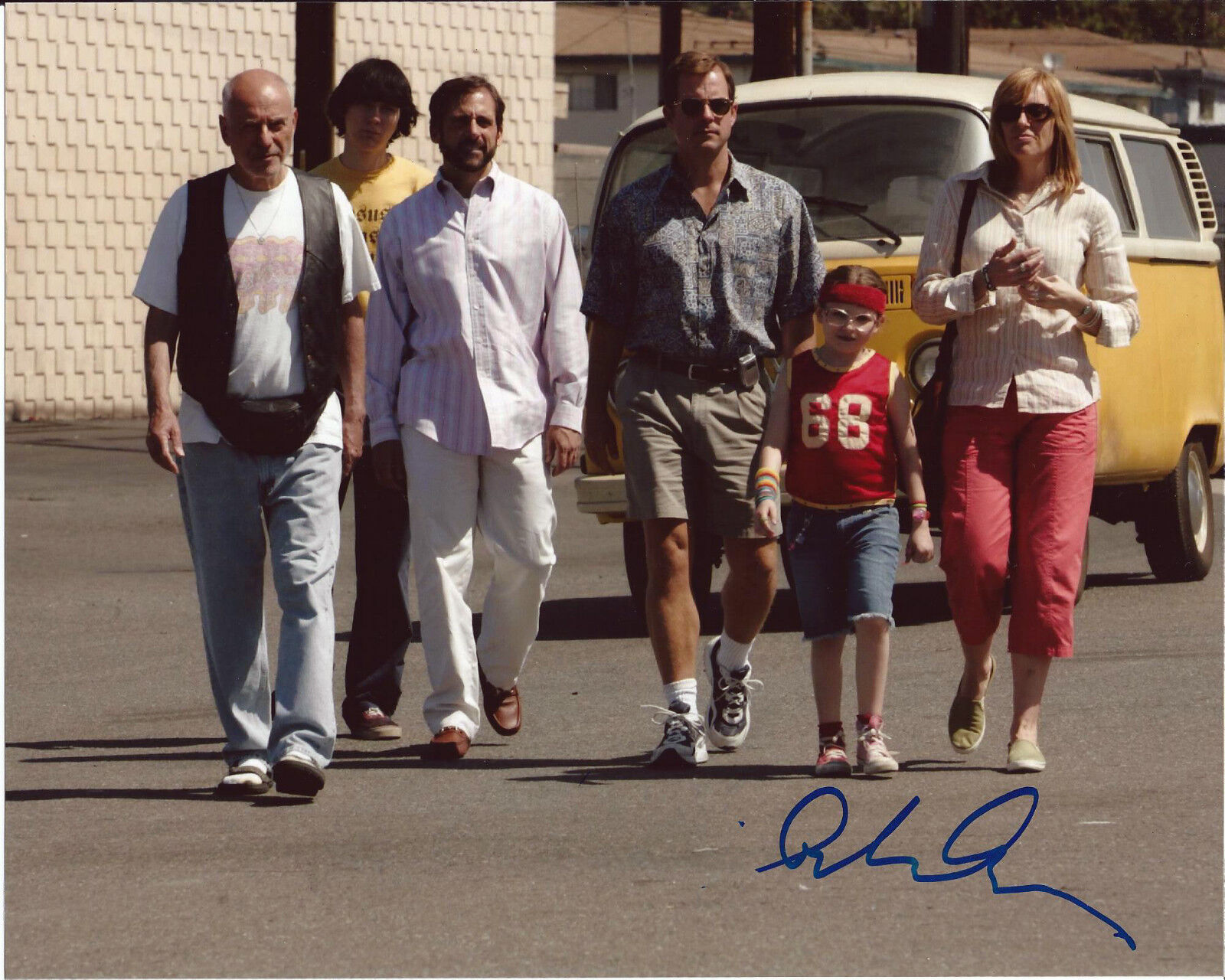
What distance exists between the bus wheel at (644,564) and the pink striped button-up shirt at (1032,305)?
3.22m

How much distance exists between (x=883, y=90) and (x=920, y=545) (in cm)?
422

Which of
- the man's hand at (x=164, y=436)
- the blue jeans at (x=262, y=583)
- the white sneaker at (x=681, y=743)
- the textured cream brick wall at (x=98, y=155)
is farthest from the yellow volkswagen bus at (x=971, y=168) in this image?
the textured cream brick wall at (x=98, y=155)

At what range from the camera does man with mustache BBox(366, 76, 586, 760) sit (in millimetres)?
7043

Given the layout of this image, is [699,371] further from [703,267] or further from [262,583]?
[262,583]

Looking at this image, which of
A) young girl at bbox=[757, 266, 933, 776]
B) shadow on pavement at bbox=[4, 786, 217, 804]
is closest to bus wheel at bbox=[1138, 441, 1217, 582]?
young girl at bbox=[757, 266, 933, 776]

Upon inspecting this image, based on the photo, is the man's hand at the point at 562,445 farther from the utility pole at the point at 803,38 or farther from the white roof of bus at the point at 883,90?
the utility pole at the point at 803,38

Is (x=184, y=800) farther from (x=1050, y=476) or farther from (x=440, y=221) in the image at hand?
(x=1050, y=476)

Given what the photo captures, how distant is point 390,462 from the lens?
720cm

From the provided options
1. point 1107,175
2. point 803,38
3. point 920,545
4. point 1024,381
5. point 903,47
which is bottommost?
point 920,545

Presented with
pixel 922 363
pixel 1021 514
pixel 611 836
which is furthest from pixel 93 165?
pixel 611 836

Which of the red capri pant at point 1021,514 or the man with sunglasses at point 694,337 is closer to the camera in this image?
the red capri pant at point 1021,514

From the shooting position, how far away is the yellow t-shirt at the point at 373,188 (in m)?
7.77

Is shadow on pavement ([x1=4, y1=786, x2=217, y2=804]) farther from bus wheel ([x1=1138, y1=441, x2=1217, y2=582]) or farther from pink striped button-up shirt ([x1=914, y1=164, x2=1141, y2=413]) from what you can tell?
bus wheel ([x1=1138, y1=441, x2=1217, y2=582])

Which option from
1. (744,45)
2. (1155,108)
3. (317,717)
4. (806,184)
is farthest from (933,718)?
(1155,108)
